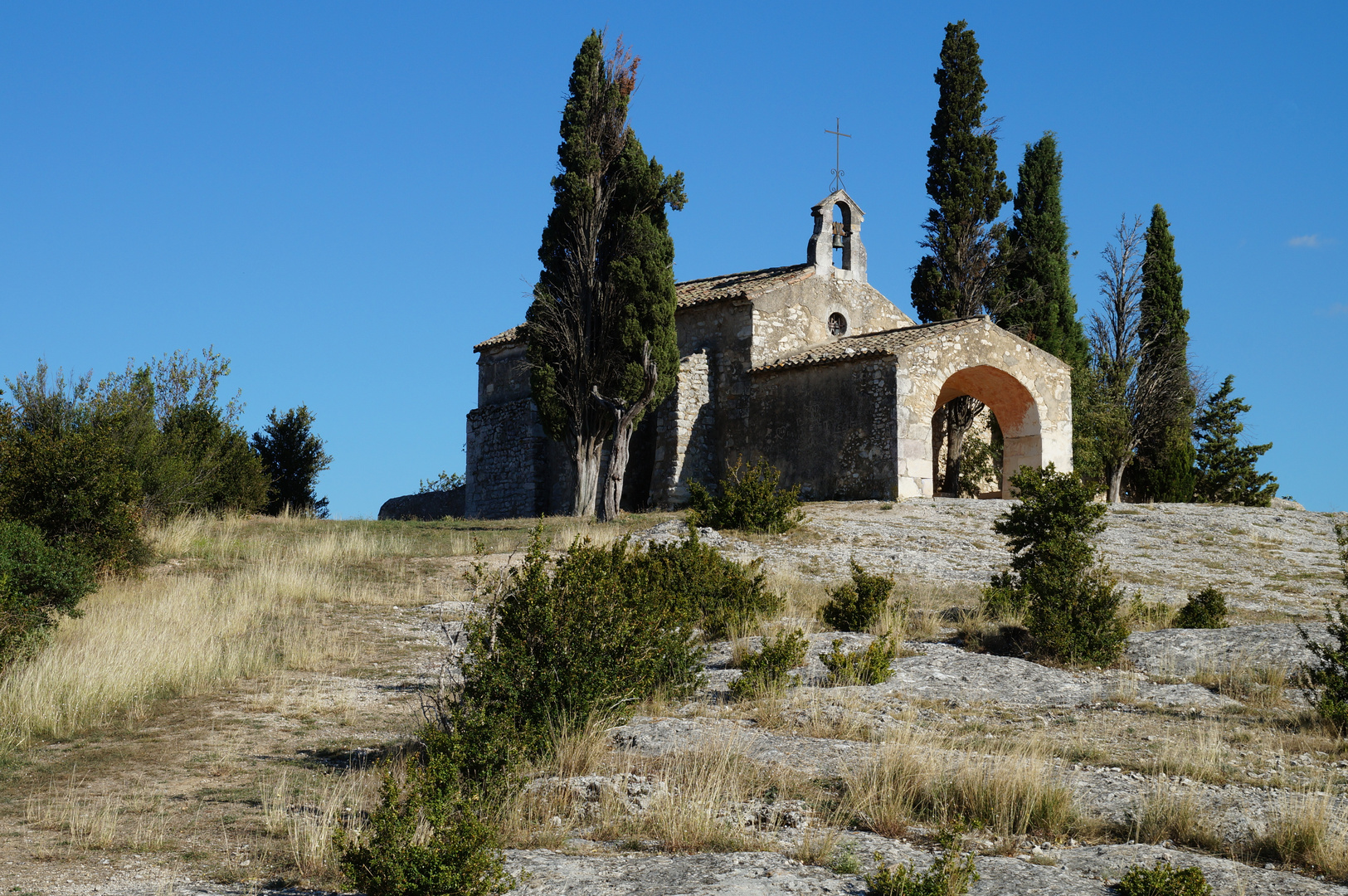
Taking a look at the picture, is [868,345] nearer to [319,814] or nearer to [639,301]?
[639,301]

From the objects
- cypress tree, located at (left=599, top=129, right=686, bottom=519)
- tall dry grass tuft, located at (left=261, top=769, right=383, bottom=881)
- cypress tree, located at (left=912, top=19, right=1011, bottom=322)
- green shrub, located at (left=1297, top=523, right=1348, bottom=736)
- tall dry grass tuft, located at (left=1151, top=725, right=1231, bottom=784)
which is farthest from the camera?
cypress tree, located at (left=912, top=19, right=1011, bottom=322)

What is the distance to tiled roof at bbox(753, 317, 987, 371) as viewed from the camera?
22.2 meters

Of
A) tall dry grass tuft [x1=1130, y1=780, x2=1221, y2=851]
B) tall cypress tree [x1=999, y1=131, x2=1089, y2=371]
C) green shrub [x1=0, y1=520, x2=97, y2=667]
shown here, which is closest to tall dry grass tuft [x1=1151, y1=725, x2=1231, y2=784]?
tall dry grass tuft [x1=1130, y1=780, x2=1221, y2=851]

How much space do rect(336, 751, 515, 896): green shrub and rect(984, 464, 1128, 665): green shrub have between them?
6.56m

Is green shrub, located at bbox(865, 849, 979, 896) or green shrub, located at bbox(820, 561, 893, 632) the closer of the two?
green shrub, located at bbox(865, 849, 979, 896)

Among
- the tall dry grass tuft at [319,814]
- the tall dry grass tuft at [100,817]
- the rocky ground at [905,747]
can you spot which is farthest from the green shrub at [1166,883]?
the tall dry grass tuft at [100,817]

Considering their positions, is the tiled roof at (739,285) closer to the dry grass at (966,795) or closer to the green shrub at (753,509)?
the green shrub at (753,509)

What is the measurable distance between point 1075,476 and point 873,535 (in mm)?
6035

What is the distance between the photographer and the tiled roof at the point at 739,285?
2502 centimetres

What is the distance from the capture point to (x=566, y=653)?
7.73 metres

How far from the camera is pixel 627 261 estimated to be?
890 inches

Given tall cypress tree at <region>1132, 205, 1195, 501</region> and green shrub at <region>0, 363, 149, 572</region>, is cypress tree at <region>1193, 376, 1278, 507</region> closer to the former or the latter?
tall cypress tree at <region>1132, 205, 1195, 501</region>

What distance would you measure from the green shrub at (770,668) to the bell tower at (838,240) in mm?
17508

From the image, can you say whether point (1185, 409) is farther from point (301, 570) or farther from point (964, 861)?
point (964, 861)
